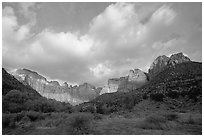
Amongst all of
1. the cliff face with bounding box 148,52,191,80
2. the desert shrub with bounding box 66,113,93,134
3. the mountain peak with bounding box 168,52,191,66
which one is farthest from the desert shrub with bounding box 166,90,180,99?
the mountain peak with bounding box 168,52,191,66

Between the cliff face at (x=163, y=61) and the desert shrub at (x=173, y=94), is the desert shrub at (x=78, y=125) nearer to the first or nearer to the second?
the desert shrub at (x=173, y=94)

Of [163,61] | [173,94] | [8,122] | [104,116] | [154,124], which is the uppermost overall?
[163,61]

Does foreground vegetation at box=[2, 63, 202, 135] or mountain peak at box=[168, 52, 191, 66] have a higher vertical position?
mountain peak at box=[168, 52, 191, 66]

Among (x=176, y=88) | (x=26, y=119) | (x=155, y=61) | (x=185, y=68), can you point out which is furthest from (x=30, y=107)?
(x=155, y=61)

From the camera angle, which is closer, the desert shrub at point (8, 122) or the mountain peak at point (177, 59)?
the desert shrub at point (8, 122)

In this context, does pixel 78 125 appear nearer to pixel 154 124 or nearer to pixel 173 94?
pixel 154 124

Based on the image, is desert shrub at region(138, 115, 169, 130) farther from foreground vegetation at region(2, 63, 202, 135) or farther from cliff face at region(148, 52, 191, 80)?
cliff face at region(148, 52, 191, 80)

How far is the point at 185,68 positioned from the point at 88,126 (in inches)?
3756

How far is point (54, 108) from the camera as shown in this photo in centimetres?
4103

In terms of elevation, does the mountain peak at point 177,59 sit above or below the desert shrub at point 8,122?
above

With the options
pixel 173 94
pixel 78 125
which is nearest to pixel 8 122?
pixel 78 125

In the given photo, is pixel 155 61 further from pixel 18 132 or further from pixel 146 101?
pixel 18 132

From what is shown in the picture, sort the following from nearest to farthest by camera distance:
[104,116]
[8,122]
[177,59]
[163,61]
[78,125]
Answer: [78,125] < [8,122] < [104,116] < [177,59] < [163,61]

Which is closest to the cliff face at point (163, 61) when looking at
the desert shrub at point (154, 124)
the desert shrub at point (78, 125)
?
the desert shrub at point (154, 124)
